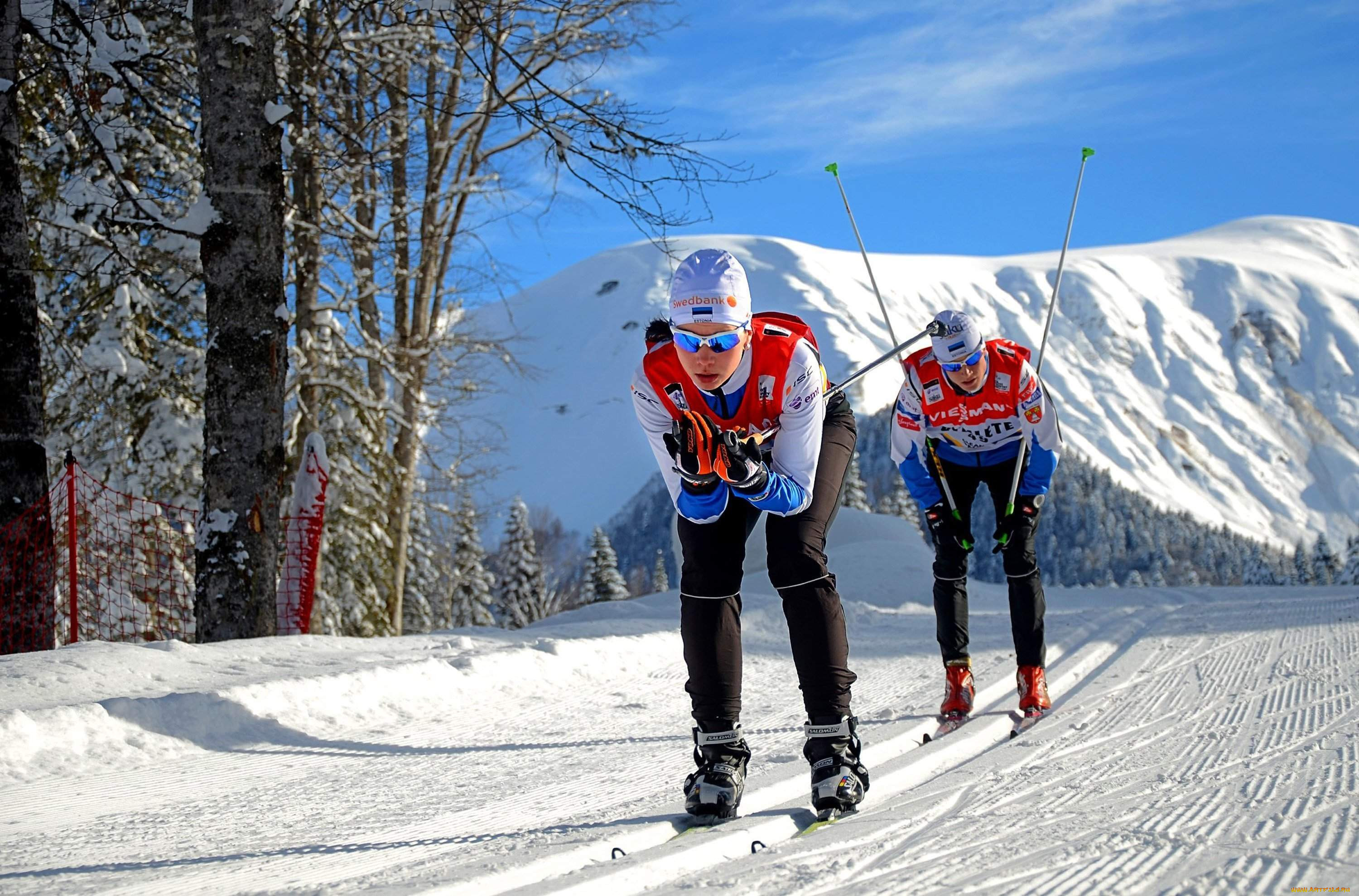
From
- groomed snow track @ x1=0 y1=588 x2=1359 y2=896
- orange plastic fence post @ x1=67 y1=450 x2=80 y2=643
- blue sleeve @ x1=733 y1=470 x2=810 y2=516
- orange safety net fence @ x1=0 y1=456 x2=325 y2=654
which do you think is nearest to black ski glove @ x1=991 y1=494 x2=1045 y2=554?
groomed snow track @ x1=0 y1=588 x2=1359 y2=896

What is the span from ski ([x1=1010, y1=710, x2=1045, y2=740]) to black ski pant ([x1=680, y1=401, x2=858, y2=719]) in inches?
60.3

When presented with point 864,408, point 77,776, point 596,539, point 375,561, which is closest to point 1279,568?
point 864,408

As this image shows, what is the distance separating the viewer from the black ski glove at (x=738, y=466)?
2777 millimetres

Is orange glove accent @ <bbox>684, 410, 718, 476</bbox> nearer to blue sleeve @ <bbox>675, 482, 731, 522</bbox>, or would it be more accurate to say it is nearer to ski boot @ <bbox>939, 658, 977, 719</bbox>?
blue sleeve @ <bbox>675, 482, 731, 522</bbox>

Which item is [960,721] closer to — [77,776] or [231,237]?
[77,776]

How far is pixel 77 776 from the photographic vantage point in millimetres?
3668

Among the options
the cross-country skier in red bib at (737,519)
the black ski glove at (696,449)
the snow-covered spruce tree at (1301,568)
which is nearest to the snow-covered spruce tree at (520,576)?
the cross-country skier in red bib at (737,519)

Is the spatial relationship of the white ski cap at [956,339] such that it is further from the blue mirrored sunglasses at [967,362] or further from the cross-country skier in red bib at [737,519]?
the cross-country skier in red bib at [737,519]

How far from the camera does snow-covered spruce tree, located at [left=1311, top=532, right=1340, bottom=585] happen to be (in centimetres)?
6638

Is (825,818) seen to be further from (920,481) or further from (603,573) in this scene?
(603,573)

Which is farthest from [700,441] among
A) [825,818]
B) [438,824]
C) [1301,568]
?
[1301,568]

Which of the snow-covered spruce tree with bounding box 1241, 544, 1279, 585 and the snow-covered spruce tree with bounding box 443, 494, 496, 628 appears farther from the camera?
the snow-covered spruce tree with bounding box 1241, 544, 1279, 585

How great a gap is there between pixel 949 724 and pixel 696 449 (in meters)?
2.35

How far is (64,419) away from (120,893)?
12539 millimetres
